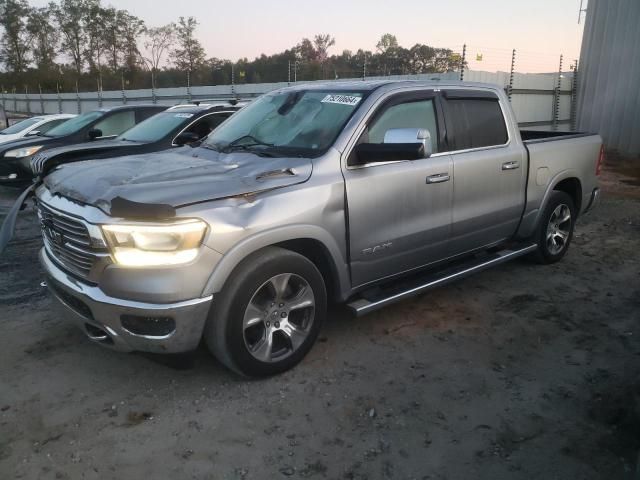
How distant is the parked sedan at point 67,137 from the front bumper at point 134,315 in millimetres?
6542

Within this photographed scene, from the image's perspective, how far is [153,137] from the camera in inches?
292

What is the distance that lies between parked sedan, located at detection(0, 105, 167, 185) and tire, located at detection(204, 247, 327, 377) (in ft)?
22.1

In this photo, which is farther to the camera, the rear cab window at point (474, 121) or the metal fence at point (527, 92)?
the metal fence at point (527, 92)

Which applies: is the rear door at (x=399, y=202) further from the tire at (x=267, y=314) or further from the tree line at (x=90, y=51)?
the tree line at (x=90, y=51)

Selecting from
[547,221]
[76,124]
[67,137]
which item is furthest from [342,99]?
Result: [76,124]

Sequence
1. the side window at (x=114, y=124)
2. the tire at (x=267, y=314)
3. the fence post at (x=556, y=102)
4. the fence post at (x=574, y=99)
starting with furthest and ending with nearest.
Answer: the fence post at (x=574, y=99), the fence post at (x=556, y=102), the side window at (x=114, y=124), the tire at (x=267, y=314)

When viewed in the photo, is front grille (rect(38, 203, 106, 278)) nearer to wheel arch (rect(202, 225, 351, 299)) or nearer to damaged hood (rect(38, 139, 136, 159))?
wheel arch (rect(202, 225, 351, 299))

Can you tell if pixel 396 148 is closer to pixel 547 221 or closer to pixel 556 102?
pixel 547 221

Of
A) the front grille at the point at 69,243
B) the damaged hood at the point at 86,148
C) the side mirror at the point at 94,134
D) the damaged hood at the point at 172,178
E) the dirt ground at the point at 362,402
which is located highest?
the damaged hood at the point at 172,178

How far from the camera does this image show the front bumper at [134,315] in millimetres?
2854

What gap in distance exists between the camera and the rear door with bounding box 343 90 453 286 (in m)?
3.62

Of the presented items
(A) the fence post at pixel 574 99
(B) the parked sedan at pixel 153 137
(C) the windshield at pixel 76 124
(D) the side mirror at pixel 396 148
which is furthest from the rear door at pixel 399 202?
(A) the fence post at pixel 574 99

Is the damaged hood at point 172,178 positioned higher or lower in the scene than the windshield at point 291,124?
lower

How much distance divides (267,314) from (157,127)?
5.32m
